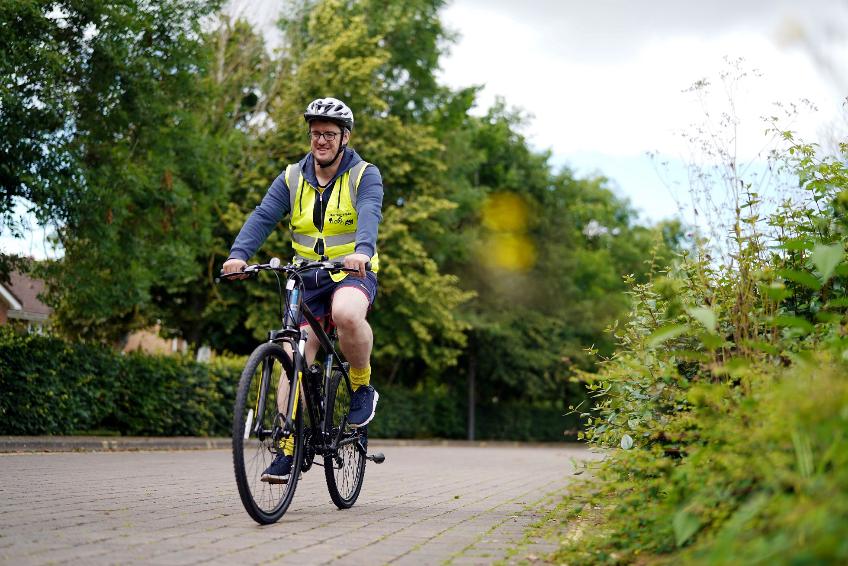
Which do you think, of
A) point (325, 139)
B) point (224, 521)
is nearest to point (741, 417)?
point (224, 521)

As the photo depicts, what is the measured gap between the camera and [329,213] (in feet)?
20.1

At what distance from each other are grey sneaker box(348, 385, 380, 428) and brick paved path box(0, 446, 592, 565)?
1.89 ft

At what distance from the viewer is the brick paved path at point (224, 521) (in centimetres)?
426

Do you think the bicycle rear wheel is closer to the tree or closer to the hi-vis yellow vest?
the hi-vis yellow vest

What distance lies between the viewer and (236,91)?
26109mm

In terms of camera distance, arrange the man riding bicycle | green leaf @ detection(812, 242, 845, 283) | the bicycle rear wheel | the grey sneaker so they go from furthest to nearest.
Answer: the grey sneaker
the man riding bicycle
the bicycle rear wheel
green leaf @ detection(812, 242, 845, 283)

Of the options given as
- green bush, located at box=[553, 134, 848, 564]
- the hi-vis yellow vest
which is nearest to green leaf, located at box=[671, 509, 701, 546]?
green bush, located at box=[553, 134, 848, 564]

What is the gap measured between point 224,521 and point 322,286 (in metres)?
1.51

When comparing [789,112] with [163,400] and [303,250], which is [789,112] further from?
[163,400]

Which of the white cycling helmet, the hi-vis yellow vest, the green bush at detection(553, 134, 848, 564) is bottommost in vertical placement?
the green bush at detection(553, 134, 848, 564)

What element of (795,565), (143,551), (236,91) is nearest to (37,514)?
(143,551)

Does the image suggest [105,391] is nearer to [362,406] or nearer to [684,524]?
[362,406]

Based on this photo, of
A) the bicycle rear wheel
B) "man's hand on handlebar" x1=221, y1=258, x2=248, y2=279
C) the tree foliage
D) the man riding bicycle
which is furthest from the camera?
the tree foliage

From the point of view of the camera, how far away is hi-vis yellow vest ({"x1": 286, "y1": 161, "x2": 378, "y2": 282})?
242 inches
